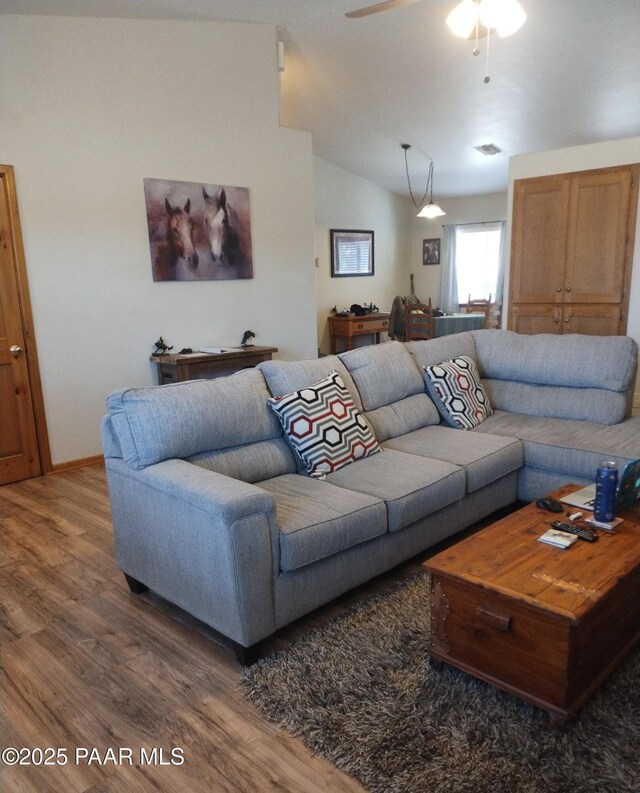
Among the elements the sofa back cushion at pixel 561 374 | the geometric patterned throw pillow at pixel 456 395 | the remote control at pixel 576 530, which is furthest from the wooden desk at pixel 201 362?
the remote control at pixel 576 530

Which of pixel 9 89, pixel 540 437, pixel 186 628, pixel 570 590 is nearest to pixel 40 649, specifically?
pixel 186 628

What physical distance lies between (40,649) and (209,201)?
356cm

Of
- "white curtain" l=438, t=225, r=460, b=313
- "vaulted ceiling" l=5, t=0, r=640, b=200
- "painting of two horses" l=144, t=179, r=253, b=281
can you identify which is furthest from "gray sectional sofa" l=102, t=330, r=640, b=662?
"white curtain" l=438, t=225, r=460, b=313

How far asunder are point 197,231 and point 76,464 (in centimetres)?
202

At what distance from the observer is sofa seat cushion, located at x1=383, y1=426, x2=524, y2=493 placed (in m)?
2.69

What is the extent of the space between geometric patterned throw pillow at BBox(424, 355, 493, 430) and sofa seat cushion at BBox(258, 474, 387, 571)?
1167mm

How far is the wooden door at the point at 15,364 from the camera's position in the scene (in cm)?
370

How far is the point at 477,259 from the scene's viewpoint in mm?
8805

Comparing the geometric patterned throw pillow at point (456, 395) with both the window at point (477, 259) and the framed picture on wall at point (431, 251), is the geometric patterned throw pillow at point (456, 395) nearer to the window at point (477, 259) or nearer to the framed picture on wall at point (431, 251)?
the window at point (477, 259)

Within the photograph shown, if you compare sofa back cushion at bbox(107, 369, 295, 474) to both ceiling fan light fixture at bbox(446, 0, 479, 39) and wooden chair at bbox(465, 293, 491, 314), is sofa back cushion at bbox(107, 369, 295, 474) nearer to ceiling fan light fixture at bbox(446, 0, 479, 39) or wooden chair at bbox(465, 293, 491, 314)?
ceiling fan light fixture at bbox(446, 0, 479, 39)

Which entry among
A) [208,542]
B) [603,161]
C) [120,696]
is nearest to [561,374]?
[603,161]

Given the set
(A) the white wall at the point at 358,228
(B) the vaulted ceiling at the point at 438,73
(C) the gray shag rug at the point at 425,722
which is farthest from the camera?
(A) the white wall at the point at 358,228

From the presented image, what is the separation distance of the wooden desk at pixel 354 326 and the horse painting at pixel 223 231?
3.08 metres

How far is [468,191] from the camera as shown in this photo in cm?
856
